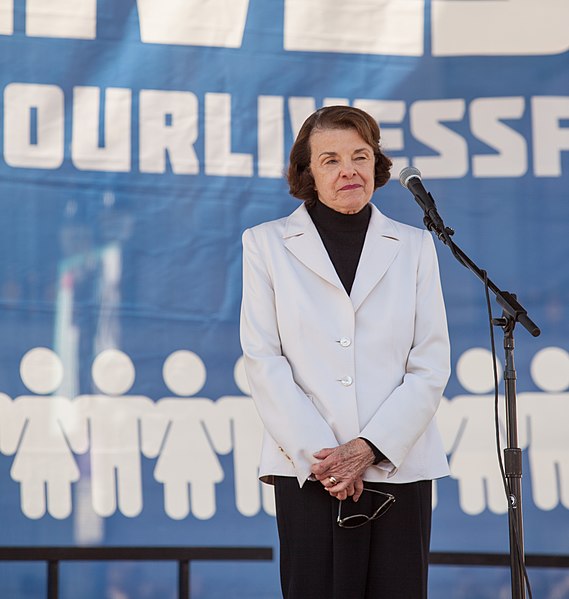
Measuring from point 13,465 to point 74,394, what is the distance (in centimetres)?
30

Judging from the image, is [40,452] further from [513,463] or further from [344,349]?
[513,463]

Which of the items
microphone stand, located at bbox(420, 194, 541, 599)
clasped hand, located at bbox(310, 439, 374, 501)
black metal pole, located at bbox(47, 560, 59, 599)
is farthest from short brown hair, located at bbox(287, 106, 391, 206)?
black metal pole, located at bbox(47, 560, 59, 599)

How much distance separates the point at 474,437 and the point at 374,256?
1.24 meters

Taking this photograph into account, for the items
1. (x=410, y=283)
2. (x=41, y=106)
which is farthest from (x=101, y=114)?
(x=410, y=283)

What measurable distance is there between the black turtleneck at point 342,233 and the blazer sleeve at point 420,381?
162 millimetres

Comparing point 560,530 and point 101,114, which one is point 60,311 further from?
point 560,530

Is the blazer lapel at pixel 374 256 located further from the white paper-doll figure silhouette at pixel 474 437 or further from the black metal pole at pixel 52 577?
the black metal pole at pixel 52 577

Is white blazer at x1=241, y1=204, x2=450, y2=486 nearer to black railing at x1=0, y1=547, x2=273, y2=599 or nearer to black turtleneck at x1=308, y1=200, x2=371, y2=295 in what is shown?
black turtleneck at x1=308, y1=200, x2=371, y2=295

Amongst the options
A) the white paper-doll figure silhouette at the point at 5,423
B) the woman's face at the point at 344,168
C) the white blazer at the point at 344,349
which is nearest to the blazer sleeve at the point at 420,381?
the white blazer at the point at 344,349

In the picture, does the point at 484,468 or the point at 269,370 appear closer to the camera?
the point at 269,370

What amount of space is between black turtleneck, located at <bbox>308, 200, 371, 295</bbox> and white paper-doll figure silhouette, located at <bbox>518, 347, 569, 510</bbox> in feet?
4.14

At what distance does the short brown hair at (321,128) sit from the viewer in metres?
2.59

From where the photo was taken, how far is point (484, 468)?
3.58m

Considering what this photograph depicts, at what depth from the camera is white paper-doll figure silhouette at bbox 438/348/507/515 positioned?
358 cm
